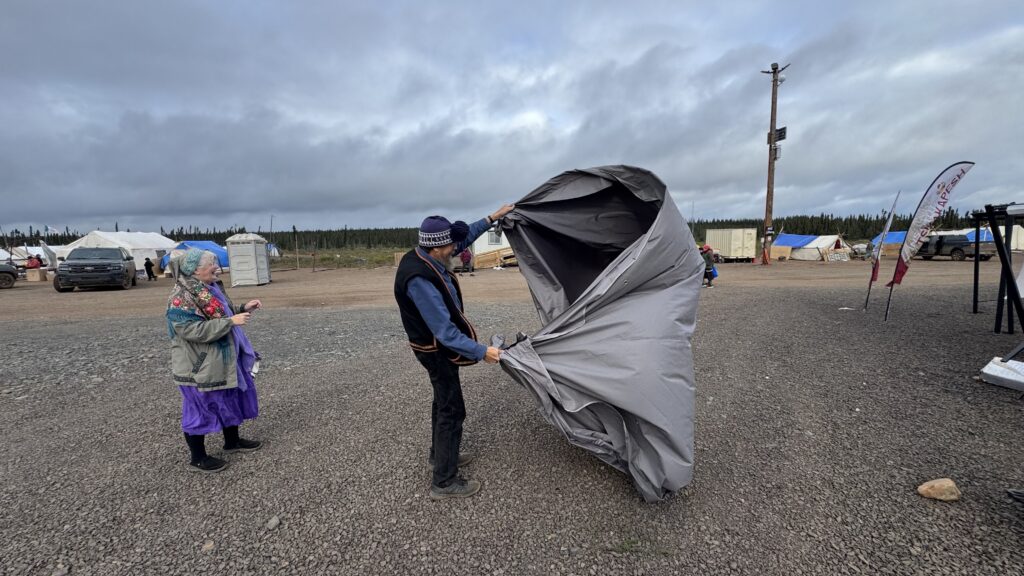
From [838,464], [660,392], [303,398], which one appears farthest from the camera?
[303,398]

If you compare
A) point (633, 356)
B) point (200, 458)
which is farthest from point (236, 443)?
point (633, 356)

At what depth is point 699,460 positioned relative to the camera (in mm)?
3445

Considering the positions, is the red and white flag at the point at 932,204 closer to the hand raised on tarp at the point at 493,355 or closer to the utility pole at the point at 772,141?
the hand raised on tarp at the point at 493,355

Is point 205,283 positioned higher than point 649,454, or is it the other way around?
point 205,283

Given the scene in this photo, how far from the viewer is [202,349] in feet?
10.8

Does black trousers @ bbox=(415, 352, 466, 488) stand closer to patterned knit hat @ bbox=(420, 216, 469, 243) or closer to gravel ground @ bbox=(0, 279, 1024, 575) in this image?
gravel ground @ bbox=(0, 279, 1024, 575)

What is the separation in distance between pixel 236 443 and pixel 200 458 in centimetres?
34

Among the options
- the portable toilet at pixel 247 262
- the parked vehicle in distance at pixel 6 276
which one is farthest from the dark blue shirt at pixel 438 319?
the parked vehicle in distance at pixel 6 276

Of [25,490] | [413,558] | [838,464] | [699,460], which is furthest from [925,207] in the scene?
[25,490]

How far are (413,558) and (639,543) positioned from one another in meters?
1.22

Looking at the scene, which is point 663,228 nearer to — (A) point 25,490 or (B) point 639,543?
(B) point 639,543

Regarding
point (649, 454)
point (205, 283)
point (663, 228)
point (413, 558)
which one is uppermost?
point (663, 228)

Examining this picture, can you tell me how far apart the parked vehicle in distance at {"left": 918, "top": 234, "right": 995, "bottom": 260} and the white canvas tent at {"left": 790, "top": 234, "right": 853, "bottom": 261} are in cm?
423

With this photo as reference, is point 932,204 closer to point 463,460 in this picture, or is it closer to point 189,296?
point 463,460
